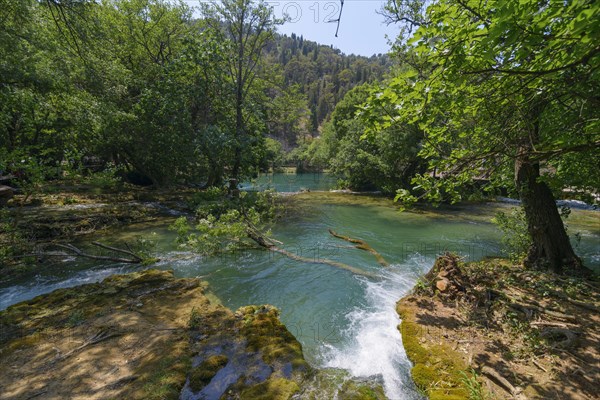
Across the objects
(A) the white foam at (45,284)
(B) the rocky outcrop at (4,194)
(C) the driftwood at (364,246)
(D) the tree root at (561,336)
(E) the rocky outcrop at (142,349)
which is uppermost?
(B) the rocky outcrop at (4,194)

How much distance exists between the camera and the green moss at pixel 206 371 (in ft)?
13.6

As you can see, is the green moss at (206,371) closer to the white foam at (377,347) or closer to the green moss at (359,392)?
the white foam at (377,347)

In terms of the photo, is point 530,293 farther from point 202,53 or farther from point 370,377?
point 202,53

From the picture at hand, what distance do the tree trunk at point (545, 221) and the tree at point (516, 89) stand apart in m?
0.02

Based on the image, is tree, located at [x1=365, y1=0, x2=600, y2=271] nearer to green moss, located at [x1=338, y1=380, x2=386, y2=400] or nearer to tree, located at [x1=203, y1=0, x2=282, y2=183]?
green moss, located at [x1=338, y1=380, x2=386, y2=400]

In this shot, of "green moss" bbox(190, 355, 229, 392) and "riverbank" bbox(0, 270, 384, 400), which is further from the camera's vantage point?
"green moss" bbox(190, 355, 229, 392)

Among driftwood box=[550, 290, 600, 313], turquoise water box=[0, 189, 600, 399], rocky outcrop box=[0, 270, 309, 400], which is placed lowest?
turquoise water box=[0, 189, 600, 399]

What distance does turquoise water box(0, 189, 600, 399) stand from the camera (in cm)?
537

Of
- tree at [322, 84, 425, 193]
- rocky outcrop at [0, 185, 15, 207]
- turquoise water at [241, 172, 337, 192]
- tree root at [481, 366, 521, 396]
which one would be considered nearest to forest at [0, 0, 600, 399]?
tree root at [481, 366, 521, 396]

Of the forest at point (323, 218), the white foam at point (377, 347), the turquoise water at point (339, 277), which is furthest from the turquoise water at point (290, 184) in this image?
the white foam at point (377, 347)

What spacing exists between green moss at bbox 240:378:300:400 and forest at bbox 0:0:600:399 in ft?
0.10

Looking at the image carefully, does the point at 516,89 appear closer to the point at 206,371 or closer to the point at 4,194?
the point at 206,371

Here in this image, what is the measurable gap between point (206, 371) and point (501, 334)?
5376mm

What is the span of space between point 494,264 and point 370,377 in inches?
279
